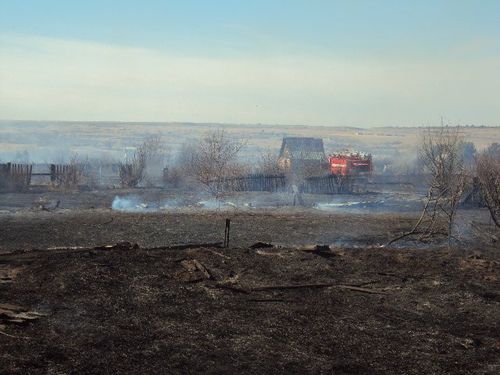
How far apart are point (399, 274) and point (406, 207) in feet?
47.4

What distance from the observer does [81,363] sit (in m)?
6.18

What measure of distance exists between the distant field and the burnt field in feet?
258

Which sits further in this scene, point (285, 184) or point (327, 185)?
point (327, 185)

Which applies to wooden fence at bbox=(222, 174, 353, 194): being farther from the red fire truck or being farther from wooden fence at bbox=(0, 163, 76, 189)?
wooden fence at bbox=(0, 163, 76, 189)

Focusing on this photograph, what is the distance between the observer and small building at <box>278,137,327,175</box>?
32656 millimetres

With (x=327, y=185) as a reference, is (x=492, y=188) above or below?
above

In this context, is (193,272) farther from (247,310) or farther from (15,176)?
(15,176)

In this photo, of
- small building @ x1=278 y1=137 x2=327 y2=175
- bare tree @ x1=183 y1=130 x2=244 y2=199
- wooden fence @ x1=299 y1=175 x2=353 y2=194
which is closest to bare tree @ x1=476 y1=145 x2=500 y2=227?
bare tree @ x1=183 y1=130 x2=244 y2=199

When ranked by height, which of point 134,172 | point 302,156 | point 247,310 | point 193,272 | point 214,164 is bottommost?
point 247,310

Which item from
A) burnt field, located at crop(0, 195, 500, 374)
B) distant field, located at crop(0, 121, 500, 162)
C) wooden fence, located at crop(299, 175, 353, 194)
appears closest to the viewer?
burnt field, located at crop(0, 195, 500, 374)

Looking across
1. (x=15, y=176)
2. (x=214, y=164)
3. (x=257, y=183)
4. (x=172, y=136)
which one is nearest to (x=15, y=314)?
(x=214, y=164)

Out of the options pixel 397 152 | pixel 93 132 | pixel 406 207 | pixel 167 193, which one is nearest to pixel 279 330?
pixel 406 207

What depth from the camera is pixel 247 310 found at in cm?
844

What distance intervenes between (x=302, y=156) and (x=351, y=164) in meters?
3.24
